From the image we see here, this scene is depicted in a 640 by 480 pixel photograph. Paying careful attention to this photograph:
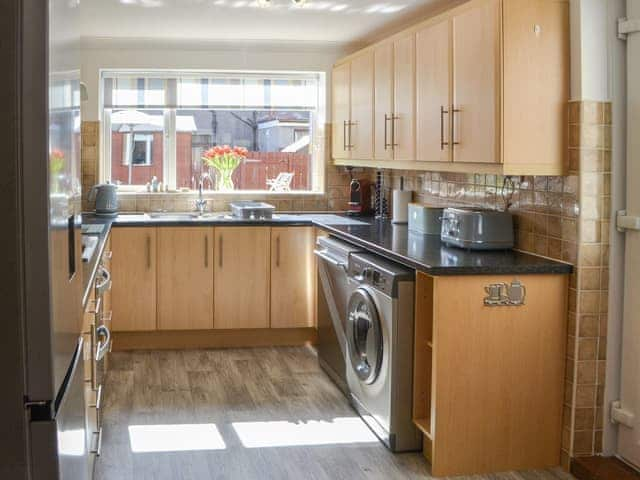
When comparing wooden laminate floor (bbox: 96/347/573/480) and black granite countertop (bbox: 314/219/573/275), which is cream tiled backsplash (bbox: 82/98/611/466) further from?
wooden laminate floor (bbox: 96/347/573/480)

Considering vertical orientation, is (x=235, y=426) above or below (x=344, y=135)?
below

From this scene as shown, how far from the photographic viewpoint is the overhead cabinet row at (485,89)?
368 cm

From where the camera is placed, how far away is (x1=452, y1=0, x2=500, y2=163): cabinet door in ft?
12.3

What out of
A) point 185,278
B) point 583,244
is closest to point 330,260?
point 185,278

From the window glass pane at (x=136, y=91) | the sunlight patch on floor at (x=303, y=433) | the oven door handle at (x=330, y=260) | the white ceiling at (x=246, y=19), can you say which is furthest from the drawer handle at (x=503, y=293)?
the window glass pane at (x=136, y=91)

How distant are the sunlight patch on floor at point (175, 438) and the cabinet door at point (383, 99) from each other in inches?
78.9

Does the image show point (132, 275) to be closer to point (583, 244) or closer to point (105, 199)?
point (105, 199)

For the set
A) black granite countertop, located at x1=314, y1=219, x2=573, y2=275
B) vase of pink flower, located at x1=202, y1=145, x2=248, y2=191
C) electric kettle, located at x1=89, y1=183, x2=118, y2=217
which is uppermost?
vase of pink flower, located at x1=202, y1=145, x2=248, y2=191

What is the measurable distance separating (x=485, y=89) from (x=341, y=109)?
2.69 metres

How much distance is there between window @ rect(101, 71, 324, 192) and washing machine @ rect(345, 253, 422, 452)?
102 inches

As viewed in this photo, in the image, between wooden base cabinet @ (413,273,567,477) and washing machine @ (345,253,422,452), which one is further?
washing machine @ (345,253,422,452)

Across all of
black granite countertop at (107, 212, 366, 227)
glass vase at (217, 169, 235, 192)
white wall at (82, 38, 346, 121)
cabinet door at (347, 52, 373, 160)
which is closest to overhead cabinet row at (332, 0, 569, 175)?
cabinet door at (347, 52, 373, 160)

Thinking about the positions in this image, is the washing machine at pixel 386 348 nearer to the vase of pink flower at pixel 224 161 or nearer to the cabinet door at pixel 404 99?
the cabinet door at pixel 404 99

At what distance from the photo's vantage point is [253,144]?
6914 millimetres
